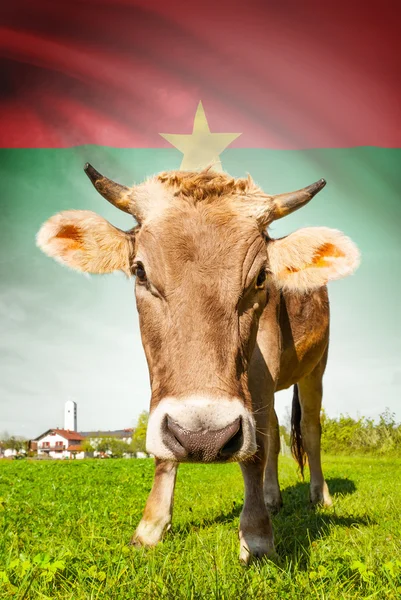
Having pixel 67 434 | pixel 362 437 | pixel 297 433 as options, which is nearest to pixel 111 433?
pixel 67 434

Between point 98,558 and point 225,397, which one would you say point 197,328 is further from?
point 98,558

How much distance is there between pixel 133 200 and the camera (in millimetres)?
4812

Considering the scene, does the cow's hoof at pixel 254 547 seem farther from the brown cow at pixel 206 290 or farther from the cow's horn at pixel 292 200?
the cow's horn at pixel 292 200

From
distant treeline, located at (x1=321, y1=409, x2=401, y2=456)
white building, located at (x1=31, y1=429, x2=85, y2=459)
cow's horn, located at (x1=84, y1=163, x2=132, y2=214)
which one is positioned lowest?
white building, located at (x1=31, y1=429, x2=85, y2=459)

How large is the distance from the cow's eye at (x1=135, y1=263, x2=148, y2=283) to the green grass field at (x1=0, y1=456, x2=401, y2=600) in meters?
1.84

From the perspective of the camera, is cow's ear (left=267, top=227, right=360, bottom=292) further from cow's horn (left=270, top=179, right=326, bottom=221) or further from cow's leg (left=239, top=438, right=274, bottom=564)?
cow's leg (left=239, top=438, right=274, bottom=564)

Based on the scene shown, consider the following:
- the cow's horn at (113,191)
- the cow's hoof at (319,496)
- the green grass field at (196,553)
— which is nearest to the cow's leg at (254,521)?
the green grass field at (196,553)

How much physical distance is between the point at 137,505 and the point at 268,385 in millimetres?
3128

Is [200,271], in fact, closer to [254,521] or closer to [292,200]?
[292,200]

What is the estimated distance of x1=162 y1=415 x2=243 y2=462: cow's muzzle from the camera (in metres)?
3.22

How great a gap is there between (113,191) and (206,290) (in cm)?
145

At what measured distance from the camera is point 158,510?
5152 millimetres

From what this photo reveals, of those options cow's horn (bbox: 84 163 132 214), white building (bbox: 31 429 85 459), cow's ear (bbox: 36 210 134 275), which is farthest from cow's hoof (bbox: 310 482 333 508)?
white building (bbox: 31 429 85 459)

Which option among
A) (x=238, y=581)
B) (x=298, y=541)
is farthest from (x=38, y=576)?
(x=298, y=541)
